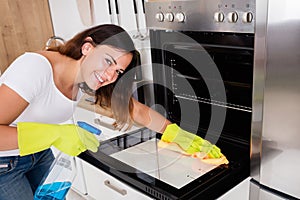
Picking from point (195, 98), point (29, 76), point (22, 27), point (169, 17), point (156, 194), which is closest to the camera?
point (156, 194)

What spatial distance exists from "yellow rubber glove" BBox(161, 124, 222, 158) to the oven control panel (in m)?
0.37

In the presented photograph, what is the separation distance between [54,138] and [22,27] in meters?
1.65

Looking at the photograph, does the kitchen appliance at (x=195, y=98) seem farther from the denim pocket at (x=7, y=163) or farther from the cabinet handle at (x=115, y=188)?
the denim pocket at (x=7, y=163)

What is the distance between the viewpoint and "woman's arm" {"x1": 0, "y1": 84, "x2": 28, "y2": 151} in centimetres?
93

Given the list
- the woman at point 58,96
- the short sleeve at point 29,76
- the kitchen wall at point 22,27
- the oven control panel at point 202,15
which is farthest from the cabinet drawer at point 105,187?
the kitchen wall at point 22,27

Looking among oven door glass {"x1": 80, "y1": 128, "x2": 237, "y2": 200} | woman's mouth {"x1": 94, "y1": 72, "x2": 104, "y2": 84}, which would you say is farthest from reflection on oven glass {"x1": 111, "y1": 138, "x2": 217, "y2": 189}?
woman's mouth {"x1": 94, "y1": 72, "x2": 104, "y2": 84}

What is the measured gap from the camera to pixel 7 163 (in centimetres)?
113

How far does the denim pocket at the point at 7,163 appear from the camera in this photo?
3.67ft

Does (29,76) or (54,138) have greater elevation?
(29,76)

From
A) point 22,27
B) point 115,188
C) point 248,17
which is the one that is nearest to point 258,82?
point 248,17

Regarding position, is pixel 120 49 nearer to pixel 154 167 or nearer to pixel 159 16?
pixel 159 16

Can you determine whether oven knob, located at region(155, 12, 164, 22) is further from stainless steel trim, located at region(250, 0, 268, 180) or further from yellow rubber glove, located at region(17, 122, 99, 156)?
yellow rubber glove, located at region(17, 122, 99, 156)

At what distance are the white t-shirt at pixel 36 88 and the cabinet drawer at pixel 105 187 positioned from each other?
8.9 inches

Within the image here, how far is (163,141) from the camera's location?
1.17 meters
